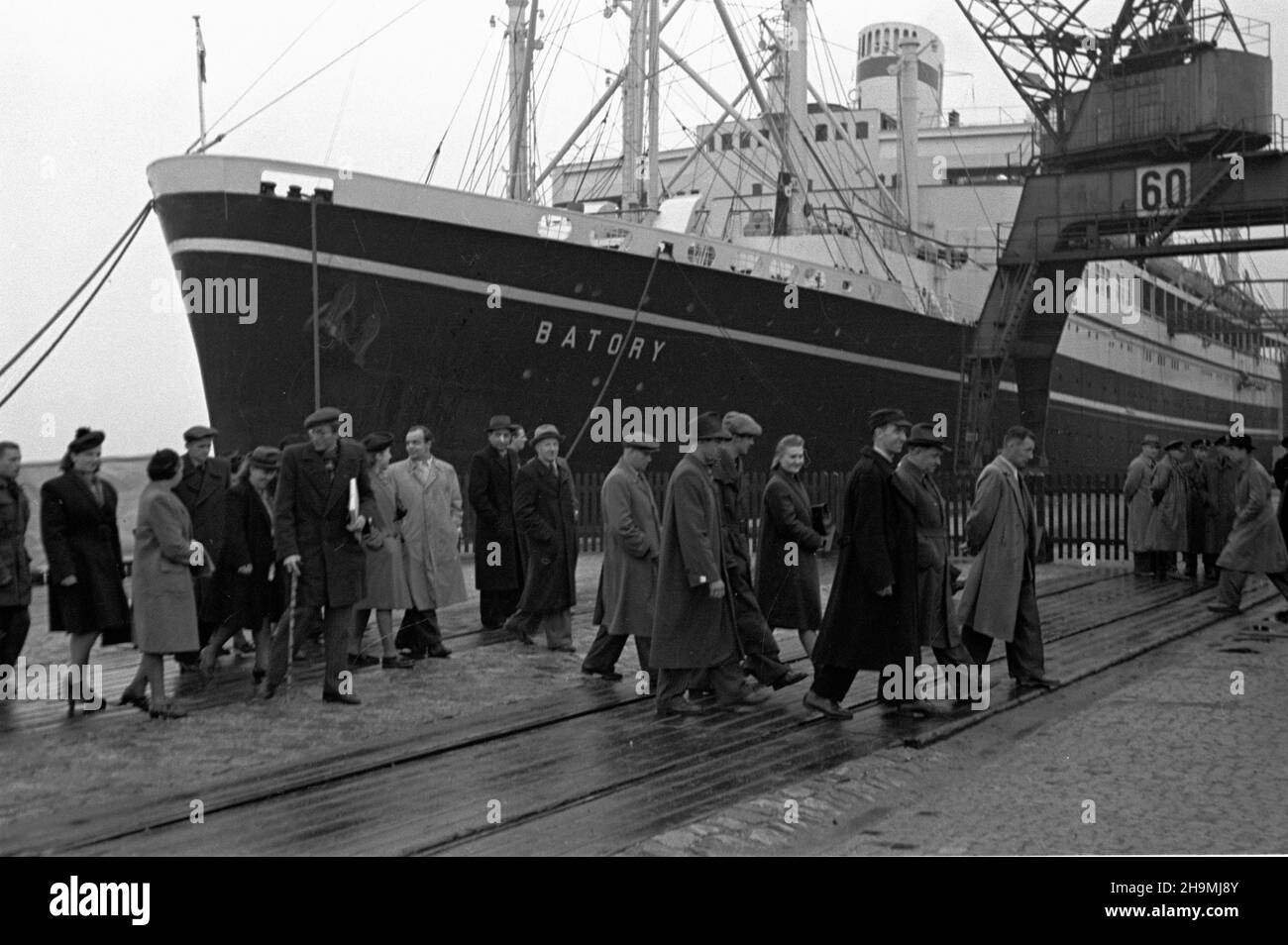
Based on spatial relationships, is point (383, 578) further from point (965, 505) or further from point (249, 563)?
point (965, 505)

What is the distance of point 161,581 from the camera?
25.3 feet

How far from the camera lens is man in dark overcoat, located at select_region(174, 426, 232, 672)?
364 inches

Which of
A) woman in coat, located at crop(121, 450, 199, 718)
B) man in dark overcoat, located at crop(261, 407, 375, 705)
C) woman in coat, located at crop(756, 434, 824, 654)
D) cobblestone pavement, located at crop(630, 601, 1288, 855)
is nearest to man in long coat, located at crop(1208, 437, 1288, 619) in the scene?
cobblestone pavement, located at crop(630, 601, 1288, 855)

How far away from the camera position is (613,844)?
5105 mm

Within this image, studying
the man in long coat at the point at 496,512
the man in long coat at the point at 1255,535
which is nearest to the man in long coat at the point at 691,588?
the man in long coat at the point at 496,512

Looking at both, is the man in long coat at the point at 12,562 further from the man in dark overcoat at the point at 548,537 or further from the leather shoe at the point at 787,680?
the leather shoe at the point at 787,680

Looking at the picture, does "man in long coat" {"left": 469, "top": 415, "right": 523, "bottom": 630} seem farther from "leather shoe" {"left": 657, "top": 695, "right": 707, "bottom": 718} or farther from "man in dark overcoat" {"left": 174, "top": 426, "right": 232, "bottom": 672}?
"leather shoe" {"left": 657, "top": 695, "right": 707, "bottom": 718}

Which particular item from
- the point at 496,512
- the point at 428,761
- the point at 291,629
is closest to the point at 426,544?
the point at 496,512

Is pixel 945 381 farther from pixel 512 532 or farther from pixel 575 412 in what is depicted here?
pixel 512 532

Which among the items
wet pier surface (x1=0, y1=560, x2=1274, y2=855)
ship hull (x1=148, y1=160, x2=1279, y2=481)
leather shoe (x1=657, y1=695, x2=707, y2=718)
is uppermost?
ship hull (x1=148, y1=160, x2=1279, y2=481)

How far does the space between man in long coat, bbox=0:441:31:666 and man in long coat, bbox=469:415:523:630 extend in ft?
11.3

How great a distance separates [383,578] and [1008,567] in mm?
4034

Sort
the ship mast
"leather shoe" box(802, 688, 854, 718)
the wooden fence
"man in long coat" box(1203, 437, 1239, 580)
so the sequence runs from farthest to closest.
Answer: the ship mast → the wooden fence → "man in long coat" box(1203, 437, 1239, 580) → "leather shoe" box(802, 688, 854, 718)
